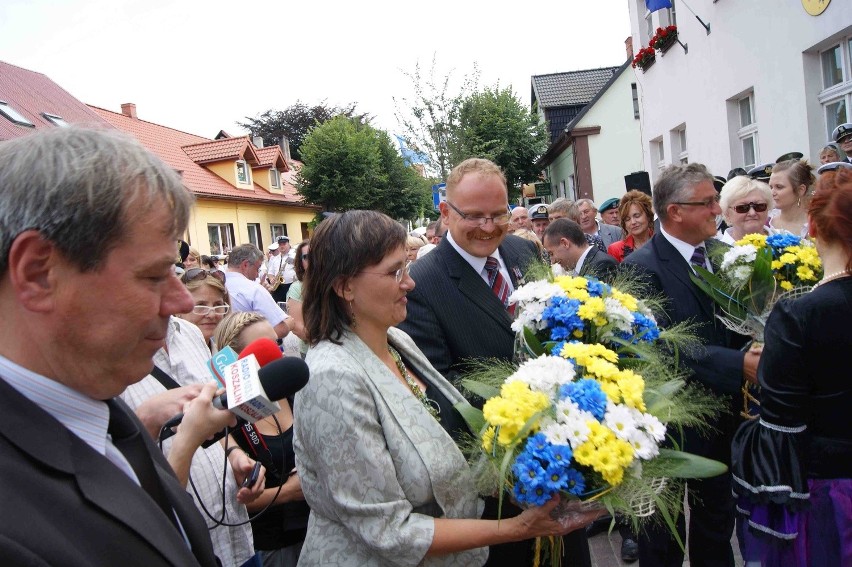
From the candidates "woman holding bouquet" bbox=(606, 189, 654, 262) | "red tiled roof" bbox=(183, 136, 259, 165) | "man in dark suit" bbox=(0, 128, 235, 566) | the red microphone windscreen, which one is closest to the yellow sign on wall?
"woman holding bouquet" bbox=(606, 189, 654, 262)

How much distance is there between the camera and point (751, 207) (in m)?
4.74

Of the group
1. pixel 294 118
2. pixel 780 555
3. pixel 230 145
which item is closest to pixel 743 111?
pixel 780 555

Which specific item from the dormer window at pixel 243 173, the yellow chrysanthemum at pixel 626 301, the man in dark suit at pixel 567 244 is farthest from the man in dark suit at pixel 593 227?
the dormer window at pixel 243 173

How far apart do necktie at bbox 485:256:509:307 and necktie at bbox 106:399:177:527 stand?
2187 millimetres

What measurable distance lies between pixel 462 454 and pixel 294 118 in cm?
5027

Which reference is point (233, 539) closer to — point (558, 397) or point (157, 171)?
point (558, 397)

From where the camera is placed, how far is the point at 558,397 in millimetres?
1964

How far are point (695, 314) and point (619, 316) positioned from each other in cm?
129

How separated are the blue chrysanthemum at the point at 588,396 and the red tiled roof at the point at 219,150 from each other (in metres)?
30.8

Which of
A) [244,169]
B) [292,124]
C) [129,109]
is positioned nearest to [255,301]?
[244,169]

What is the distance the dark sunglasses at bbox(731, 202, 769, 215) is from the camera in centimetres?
472

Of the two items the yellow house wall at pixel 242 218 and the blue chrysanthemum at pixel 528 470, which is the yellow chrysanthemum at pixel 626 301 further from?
the yellow house wall at pixel 242 218

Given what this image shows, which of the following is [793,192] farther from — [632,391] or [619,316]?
[632,391]

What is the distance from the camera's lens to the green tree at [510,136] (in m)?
28.9
